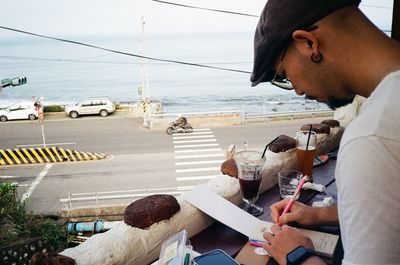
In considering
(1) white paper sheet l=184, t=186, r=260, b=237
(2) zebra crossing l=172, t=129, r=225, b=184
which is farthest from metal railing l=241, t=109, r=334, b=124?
(1) white paper sheet l=184, t=186, r=260, b=237

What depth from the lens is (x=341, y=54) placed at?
32.9 inches

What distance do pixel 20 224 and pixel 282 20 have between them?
943 centimetres

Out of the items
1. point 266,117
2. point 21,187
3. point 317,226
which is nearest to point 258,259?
point 317,226

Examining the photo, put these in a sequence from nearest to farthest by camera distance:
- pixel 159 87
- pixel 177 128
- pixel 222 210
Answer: pixel 222 210 < pixel 177 128 < pixel 159 87

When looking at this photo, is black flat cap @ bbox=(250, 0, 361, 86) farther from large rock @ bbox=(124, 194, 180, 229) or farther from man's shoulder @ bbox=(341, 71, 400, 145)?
large rock @ bbox=(124, 194, 180, 229)

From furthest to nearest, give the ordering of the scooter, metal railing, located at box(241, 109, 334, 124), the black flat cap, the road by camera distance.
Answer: metal railing, located at box(241, 109, 334, 124), the scooter, the road, the black flat cap

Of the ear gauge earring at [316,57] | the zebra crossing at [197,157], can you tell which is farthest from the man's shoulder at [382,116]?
the zebra crossing at [197,157]

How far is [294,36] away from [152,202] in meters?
0.89

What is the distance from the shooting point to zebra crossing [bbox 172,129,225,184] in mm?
12586

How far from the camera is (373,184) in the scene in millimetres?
628

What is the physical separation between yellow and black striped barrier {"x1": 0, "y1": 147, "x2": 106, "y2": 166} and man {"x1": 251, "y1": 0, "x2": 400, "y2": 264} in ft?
47.6

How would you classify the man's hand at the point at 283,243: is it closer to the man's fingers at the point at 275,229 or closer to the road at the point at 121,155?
the man's fingers at the point at 275,229

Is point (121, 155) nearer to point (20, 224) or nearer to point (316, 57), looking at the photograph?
point (20, 224)

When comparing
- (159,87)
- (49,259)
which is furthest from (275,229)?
(159,87)
